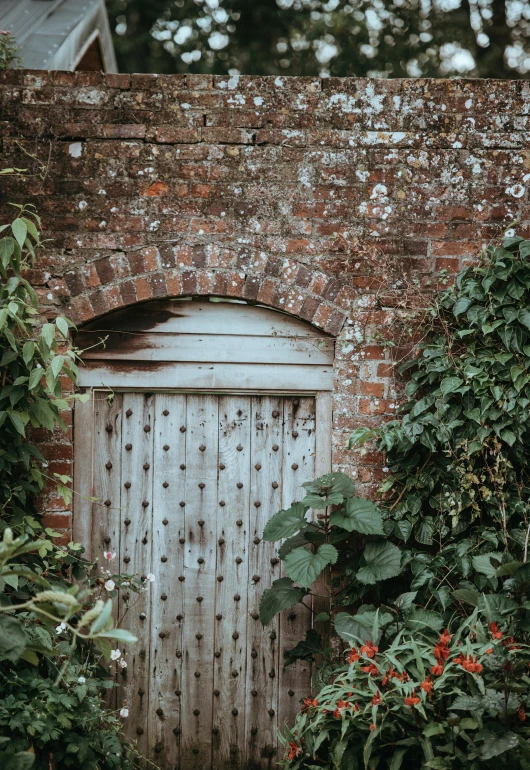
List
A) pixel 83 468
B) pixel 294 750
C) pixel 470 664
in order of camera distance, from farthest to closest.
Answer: pixel 83 468, pixel 294 750, pixel 470 664

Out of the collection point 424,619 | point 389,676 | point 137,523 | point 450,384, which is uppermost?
point 450,384

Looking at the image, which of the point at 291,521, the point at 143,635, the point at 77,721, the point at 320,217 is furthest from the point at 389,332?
the point at 77,721

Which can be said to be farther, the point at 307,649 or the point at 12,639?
the point at 307,649

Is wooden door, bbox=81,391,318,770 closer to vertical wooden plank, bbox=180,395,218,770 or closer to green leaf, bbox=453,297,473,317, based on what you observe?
vertical wooden plank, bbox=180,395,218,770

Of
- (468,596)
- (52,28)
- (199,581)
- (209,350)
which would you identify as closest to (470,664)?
(468,596)

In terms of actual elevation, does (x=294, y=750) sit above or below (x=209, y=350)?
below

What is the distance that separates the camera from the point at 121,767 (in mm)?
2930

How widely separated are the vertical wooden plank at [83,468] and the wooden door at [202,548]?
0.6 inches

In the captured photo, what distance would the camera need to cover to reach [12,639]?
1.60 m

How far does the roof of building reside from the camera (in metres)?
4.61

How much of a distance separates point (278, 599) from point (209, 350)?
4.01 feet

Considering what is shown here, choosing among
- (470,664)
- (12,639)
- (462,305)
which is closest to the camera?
(12,639)

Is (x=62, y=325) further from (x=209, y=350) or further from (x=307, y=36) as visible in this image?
(x=307, y=36)

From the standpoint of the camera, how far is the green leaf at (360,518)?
2938mm
